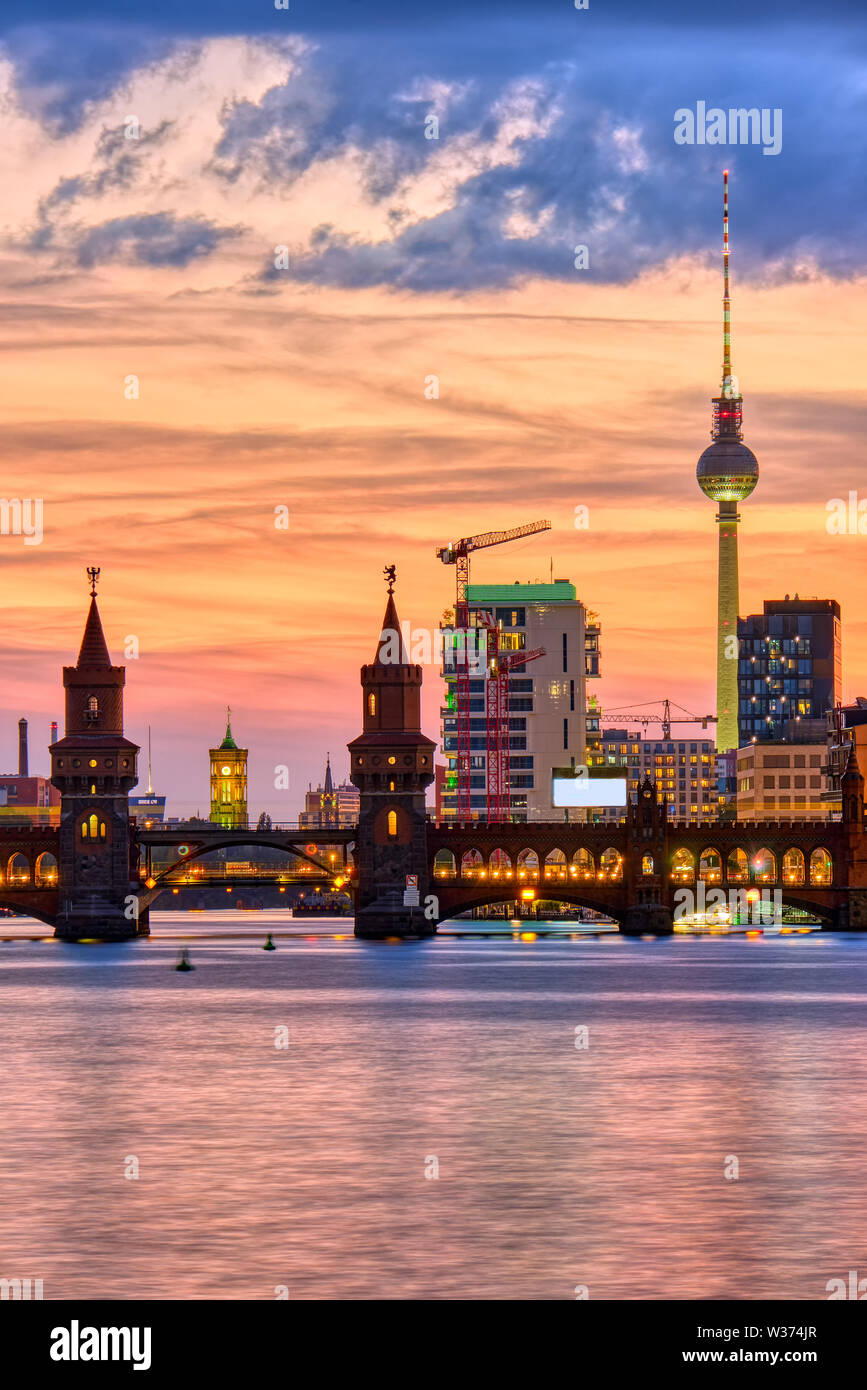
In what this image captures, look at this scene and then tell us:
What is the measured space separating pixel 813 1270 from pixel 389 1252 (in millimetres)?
8918

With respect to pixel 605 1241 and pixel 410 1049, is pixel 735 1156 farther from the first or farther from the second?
pixel 410 1049

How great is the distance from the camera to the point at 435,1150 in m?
65.2

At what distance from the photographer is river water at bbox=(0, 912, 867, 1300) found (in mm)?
47688

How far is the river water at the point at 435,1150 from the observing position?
47.7 meters
